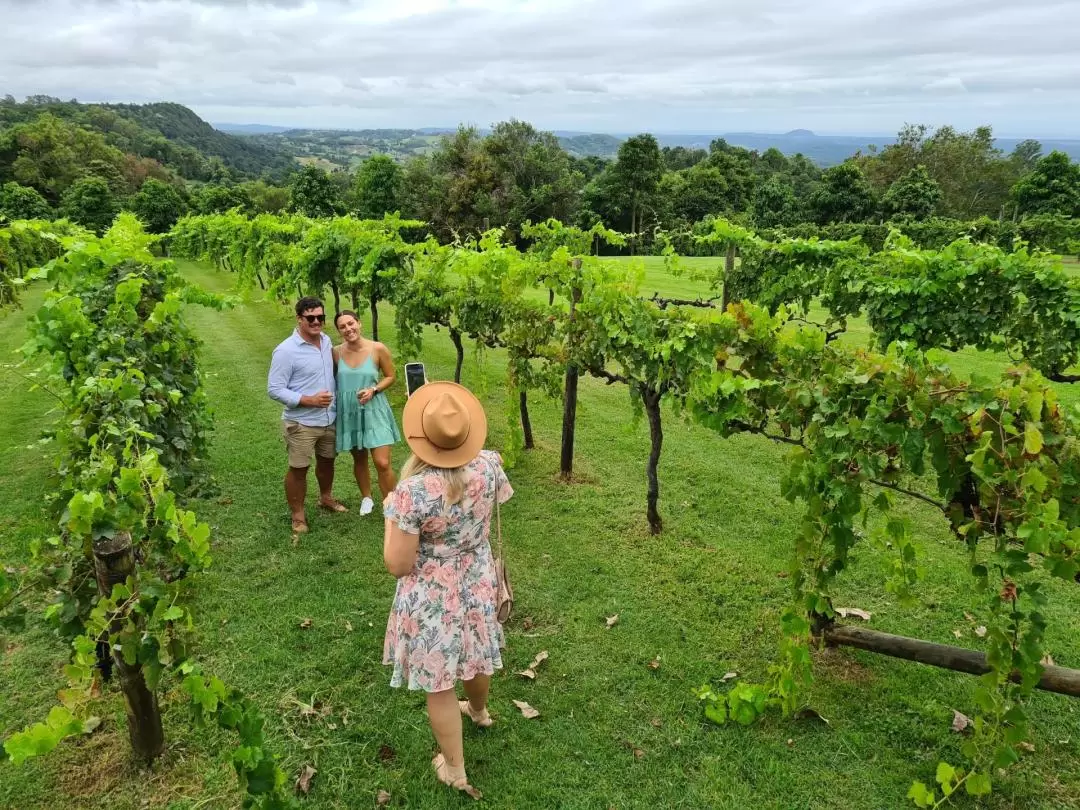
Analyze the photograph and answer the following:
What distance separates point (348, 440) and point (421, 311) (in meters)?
3.86

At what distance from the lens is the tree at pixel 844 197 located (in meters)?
43.8

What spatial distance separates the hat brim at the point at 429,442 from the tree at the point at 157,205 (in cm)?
5150

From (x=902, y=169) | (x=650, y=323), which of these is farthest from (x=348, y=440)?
(x=902, y=169)

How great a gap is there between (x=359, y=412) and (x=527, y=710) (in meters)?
2.99

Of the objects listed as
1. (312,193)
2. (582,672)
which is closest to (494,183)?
(312,193)

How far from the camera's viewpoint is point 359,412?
5.96 metres

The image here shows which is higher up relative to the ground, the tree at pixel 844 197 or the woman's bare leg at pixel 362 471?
the tree at pixel 844 197

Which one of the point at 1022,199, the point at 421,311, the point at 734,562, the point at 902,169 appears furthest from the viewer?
the point at 902,169

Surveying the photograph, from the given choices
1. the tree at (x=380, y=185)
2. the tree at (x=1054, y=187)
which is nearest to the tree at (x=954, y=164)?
the tree at (x=1054, y=187)

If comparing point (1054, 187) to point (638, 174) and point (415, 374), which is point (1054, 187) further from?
point (415, 374)

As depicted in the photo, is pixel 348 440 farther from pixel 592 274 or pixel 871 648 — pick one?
pixel 871 648

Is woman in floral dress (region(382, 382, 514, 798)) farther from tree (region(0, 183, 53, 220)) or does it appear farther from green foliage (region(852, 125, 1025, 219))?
green foliage (region(852, 125, 1025, 219))

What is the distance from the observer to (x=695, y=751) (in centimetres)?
383

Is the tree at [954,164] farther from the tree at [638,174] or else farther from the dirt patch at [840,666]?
the dirt patch at [840,666]
